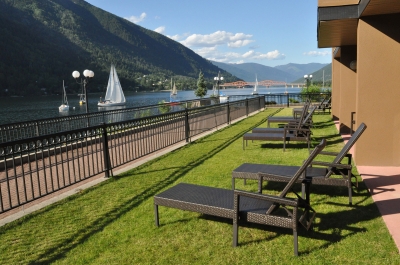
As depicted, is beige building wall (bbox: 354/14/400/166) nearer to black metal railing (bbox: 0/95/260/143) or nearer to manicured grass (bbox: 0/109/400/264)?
manicured grass (bbox: 0/109/400/264)

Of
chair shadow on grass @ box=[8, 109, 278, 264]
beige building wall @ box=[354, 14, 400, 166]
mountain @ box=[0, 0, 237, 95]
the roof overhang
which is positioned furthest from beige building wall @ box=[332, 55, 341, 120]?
mountain @ box=[0, 0, 237, 95]

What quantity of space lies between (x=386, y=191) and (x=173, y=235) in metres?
3.39

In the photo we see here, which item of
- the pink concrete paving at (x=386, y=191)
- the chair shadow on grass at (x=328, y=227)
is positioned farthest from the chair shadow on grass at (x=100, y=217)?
the pink concrete paving at (x=386, y=191)

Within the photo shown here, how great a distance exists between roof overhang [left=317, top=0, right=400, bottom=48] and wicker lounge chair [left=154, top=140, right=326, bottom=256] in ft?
11.9

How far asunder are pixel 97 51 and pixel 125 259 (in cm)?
15204

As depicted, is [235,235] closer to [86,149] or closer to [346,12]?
[86,149]

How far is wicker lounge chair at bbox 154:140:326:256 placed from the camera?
3.40 meters

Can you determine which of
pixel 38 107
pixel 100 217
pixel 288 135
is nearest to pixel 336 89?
pixel 288 135

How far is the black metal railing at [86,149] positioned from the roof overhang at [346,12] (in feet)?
15.0

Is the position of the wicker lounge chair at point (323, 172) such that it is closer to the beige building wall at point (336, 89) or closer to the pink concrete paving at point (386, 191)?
the pink concrete paving at point (386, 191)

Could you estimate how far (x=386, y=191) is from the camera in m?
5.25

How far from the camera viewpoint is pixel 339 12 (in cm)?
718

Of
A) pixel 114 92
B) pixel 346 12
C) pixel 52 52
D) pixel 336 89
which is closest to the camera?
pixel 346 12

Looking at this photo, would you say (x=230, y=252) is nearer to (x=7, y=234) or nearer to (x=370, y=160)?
(x=7, y=234)
